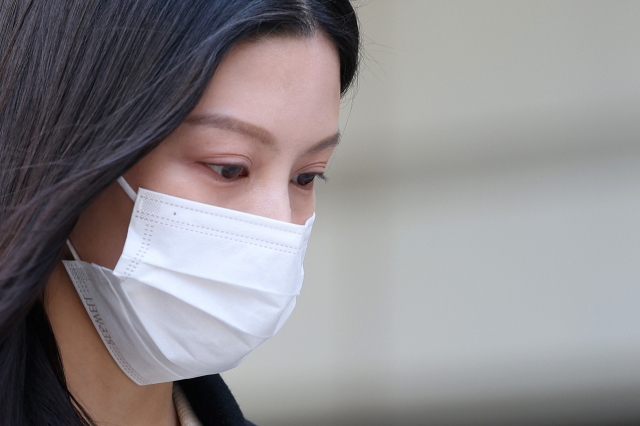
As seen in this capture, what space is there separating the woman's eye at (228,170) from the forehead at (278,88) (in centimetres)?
9

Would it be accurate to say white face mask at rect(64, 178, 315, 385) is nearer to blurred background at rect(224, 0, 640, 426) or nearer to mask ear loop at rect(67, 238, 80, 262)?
mask ear loop at rect(67, 238, 80, 262)

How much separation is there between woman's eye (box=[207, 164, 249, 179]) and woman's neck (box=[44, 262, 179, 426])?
0.34m

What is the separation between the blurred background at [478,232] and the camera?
3.04 metres

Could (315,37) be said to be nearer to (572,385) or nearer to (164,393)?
(164,393)

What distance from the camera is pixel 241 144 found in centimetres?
128

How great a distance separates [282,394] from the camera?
3.48 meters

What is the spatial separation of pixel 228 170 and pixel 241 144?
0.06 meters

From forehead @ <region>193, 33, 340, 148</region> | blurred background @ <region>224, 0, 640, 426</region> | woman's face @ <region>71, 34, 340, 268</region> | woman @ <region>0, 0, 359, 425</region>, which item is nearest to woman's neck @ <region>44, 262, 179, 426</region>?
woman @ <region>0, 0, 359, 425</region>

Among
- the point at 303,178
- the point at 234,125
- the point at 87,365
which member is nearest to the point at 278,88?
the point at 234,125

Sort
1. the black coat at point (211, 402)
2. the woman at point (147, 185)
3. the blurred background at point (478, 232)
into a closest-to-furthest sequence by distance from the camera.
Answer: the woman at point (147, 185) → the black coat at point (211, 402) → the blurred background at point (478, 232)

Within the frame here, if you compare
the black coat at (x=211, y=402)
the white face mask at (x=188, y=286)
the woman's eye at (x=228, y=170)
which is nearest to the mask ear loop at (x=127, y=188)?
the white face mask at (x=188, y=286)

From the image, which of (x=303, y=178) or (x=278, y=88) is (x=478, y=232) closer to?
(x=303, y=178)

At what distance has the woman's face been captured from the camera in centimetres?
126

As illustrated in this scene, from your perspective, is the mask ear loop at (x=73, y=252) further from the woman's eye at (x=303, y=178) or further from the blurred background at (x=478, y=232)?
the blurred background at (x=478, y=232)
